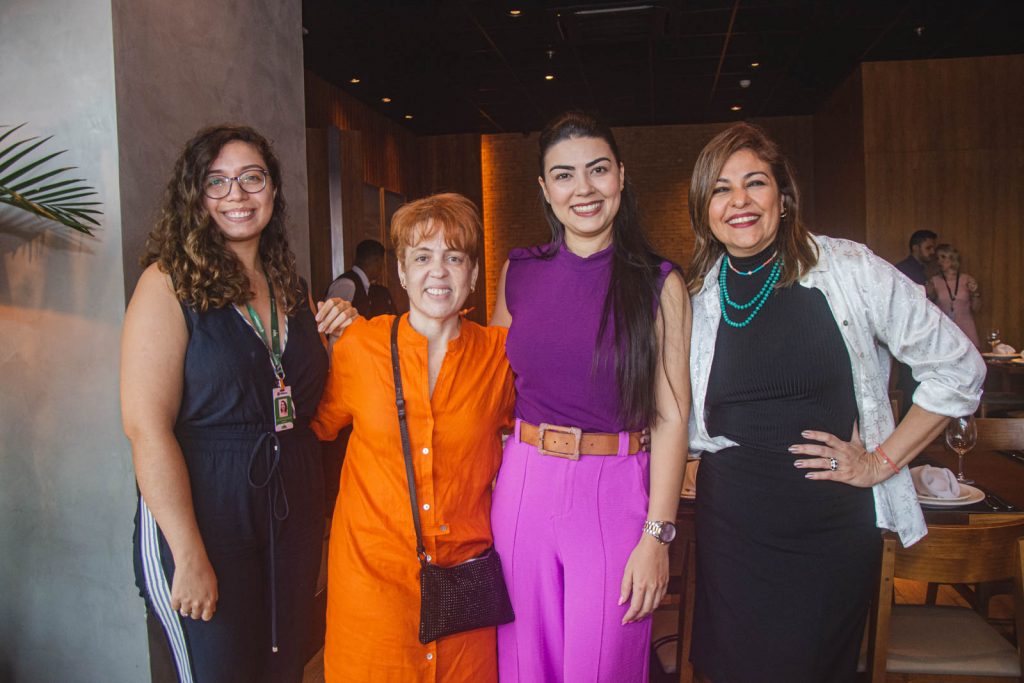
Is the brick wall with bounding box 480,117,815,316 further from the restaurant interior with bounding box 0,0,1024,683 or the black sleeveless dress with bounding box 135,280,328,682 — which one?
the black sleeveless dress with bounding box 135,280,328,682

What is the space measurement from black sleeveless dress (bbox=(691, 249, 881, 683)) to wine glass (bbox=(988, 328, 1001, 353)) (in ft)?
22.5

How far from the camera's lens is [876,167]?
8.58 meters

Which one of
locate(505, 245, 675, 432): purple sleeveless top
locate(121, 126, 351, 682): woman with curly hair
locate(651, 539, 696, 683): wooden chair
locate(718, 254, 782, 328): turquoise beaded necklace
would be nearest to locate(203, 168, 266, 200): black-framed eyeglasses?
locate(121, 126, 351, 682): woman with curly hair

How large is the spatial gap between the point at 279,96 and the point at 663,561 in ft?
8.05

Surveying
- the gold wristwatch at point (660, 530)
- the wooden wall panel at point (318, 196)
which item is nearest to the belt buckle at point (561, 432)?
the gold wristwatch at point (660, 530)

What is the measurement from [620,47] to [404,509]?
7063mm

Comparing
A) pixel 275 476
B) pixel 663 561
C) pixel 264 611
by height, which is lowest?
pixel 264 611

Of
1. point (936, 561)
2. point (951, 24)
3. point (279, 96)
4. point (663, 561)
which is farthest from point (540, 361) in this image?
point (951, 24)

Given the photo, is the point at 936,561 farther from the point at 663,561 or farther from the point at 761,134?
the point at 761,134

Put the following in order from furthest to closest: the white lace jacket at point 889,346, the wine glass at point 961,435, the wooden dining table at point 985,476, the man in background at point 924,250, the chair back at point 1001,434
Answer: the man in background at point 924,250
the chair back at point 1001,434
the wine glass at point 961,435
the wooden dining table at point 985,476
the white lace jacket at point 889,346

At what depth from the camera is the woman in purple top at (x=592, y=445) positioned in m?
1.73

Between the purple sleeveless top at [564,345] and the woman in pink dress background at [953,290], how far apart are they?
640 centimetres

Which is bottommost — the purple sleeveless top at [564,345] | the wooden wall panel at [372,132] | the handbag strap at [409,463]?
the handbag strap at [409,463]

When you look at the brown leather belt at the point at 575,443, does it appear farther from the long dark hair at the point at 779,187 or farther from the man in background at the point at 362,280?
the man in background at the point at 362,280
